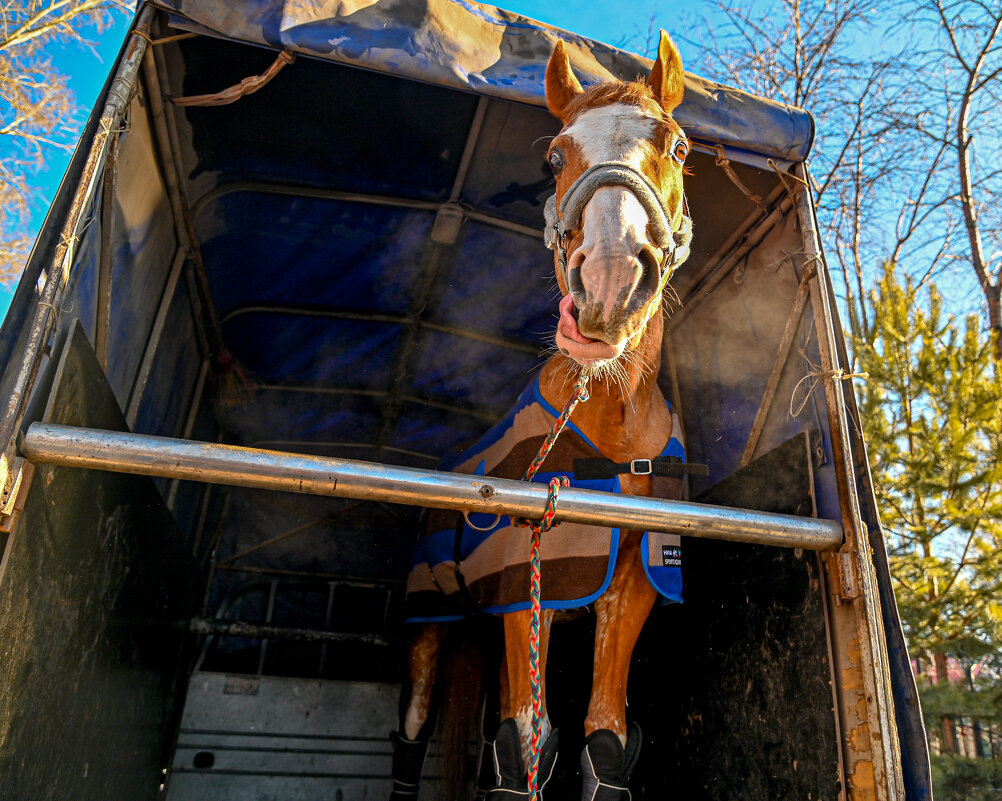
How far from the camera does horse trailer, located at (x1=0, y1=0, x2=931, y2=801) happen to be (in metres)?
1.70

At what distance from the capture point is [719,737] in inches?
93.3

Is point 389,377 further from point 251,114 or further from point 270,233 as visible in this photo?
point 251,114

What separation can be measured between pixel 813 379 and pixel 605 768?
1.43 meters

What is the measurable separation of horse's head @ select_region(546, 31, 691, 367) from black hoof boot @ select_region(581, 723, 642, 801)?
1200mm

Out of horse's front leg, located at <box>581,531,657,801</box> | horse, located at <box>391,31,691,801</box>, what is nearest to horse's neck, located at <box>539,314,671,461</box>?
horse, located at <box>391,31,691,801</box>

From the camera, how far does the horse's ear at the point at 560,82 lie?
87.5 inches

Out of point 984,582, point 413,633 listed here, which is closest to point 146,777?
point 413,633

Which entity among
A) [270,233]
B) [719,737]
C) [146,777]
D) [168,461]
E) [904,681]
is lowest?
[146,777]

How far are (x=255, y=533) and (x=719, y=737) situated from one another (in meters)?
3.07

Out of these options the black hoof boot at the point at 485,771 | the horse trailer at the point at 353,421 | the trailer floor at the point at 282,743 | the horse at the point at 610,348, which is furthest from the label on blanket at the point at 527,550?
the trailer floor at the point at 282,743

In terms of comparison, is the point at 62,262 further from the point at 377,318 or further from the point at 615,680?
the point at 377,318

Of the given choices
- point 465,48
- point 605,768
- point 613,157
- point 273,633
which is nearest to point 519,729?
point 605,768

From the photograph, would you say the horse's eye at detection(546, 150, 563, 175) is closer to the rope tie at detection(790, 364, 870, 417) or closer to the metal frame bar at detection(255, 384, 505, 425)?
the rope tie at detection(790, 364, 870, 417)

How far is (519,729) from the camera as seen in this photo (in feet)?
7.00
